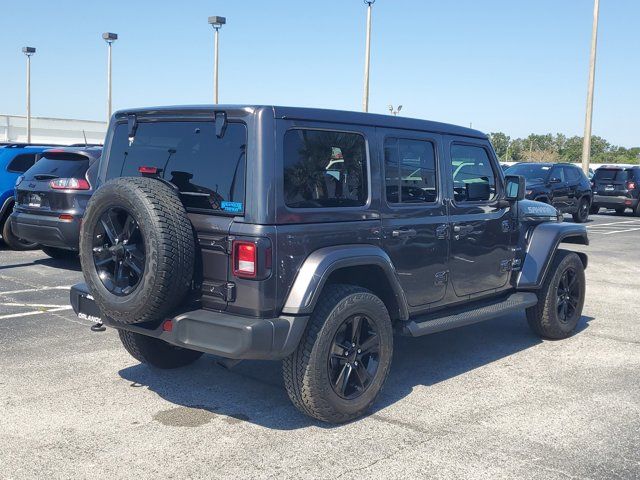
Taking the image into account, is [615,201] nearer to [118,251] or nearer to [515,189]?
[515,189]

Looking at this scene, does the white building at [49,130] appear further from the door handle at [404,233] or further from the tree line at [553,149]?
the door handle at [404,233]

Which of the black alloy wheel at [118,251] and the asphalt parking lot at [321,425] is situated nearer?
the asphalt parking lot at [321,425]

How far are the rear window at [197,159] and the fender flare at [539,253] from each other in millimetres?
3170

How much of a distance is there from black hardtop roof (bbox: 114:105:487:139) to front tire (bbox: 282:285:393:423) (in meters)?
1.08

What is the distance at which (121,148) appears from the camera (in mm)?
5191

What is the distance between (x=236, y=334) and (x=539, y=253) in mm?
3450

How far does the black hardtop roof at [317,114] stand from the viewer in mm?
4449

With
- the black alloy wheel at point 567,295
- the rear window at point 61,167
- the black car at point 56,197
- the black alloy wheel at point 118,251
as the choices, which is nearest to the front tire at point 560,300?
the black alloy wheel at point 567,295

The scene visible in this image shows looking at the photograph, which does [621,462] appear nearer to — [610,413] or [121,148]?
[610,413]

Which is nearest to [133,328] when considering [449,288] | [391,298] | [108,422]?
[108,422]

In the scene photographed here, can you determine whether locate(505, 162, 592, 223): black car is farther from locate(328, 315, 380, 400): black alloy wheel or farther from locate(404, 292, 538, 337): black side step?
locate(328, 315, 380, 400): black alloy wheel

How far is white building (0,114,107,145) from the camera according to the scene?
2146 inches

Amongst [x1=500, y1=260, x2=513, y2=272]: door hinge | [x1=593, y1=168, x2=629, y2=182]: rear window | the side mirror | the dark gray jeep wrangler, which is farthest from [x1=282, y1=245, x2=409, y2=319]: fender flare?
[x1=593, y1=168, x2=629, y2=182]: rear window

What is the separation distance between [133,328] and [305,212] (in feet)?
4.26
